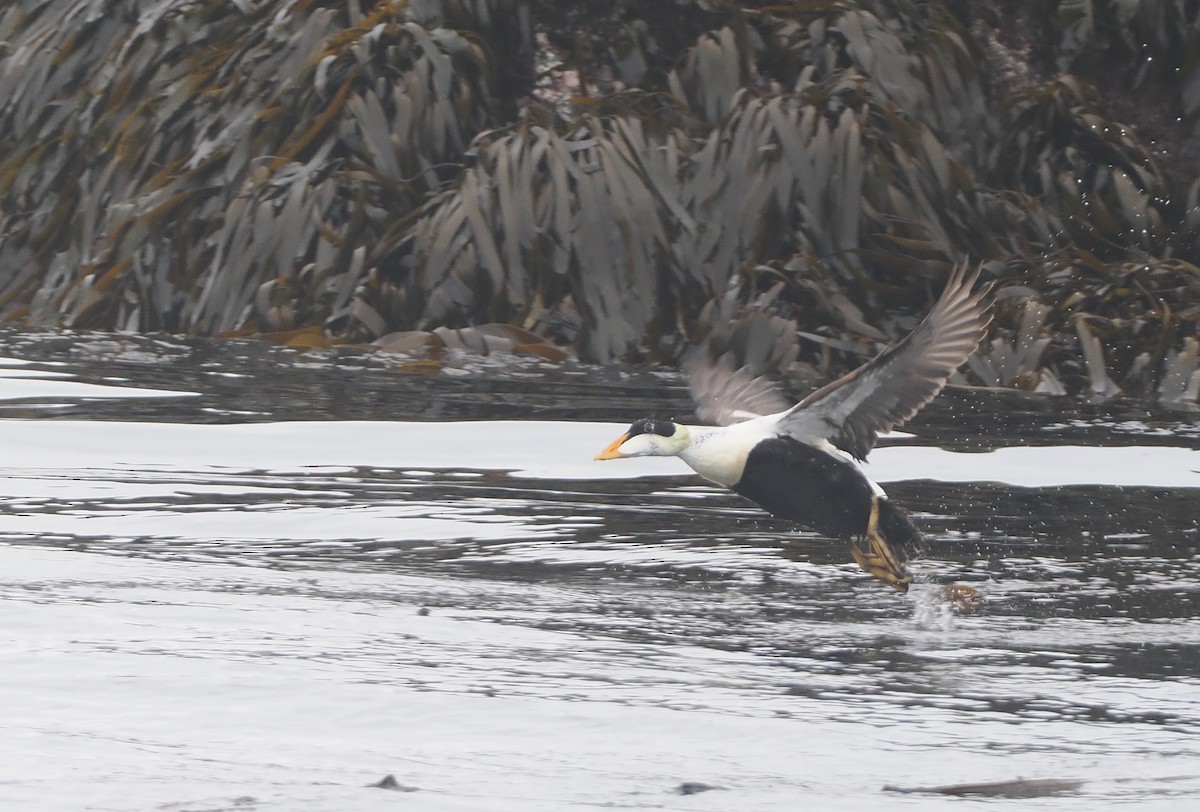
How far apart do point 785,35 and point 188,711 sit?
6.14 meters

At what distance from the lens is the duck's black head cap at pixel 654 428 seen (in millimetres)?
4926

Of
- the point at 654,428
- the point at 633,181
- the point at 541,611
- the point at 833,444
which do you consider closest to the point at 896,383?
the point at 833,444

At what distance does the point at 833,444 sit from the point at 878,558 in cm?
52

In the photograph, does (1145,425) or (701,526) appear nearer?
(701,526)

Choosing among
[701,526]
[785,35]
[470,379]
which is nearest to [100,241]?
[470,379]

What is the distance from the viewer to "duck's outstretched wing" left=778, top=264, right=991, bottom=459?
4.89m

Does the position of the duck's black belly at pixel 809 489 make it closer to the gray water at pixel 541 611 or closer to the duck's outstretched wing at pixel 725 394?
the gray water at pixel 541 611

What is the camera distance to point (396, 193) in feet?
27.8

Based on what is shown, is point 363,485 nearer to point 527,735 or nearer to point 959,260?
point 527,735

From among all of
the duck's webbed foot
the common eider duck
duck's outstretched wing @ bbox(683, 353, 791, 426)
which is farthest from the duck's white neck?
duck's outstretched wing @ bbox(683, 353, 791, 426)

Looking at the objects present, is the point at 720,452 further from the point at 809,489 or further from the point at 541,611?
the point at 541,611

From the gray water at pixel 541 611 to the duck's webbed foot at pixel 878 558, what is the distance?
0.06 metres

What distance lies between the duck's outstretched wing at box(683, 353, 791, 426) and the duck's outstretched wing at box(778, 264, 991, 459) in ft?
1.66

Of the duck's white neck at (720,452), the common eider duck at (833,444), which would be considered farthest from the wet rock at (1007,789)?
the duck's white neck at (720,452)
